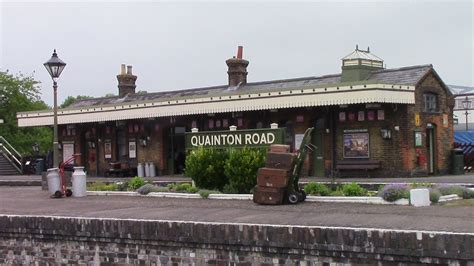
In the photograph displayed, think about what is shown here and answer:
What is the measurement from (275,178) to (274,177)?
0.03m

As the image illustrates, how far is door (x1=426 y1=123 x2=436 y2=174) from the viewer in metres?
26.2

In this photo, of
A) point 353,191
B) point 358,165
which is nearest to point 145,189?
point 353,191

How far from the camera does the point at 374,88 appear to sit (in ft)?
75.9

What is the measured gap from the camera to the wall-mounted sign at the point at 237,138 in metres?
15.5

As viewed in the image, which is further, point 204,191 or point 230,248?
point 204,191

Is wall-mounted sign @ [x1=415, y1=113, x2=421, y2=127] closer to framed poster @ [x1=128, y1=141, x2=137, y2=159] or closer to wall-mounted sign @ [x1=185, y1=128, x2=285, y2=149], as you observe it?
wall-mounted sign @ [x1=185, y1=128, x2=285, y2=149]

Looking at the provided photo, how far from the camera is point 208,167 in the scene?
16141 millimetres

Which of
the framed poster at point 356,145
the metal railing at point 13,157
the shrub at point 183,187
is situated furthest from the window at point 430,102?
the metal railing at point 13,157

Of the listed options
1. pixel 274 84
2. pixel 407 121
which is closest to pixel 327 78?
pixel 274 84

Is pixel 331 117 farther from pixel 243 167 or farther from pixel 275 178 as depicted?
pixel 275 178

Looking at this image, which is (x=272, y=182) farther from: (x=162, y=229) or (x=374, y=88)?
(x=374, y=88)

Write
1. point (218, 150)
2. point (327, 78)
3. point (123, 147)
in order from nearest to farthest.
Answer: point (218, 150) < point (327, 78) < point (123, 147)

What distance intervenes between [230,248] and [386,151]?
55.6 ft

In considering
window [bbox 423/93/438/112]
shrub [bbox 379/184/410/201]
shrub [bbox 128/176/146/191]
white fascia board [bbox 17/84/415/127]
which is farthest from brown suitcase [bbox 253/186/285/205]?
window [bbox 423/93/438/112]
